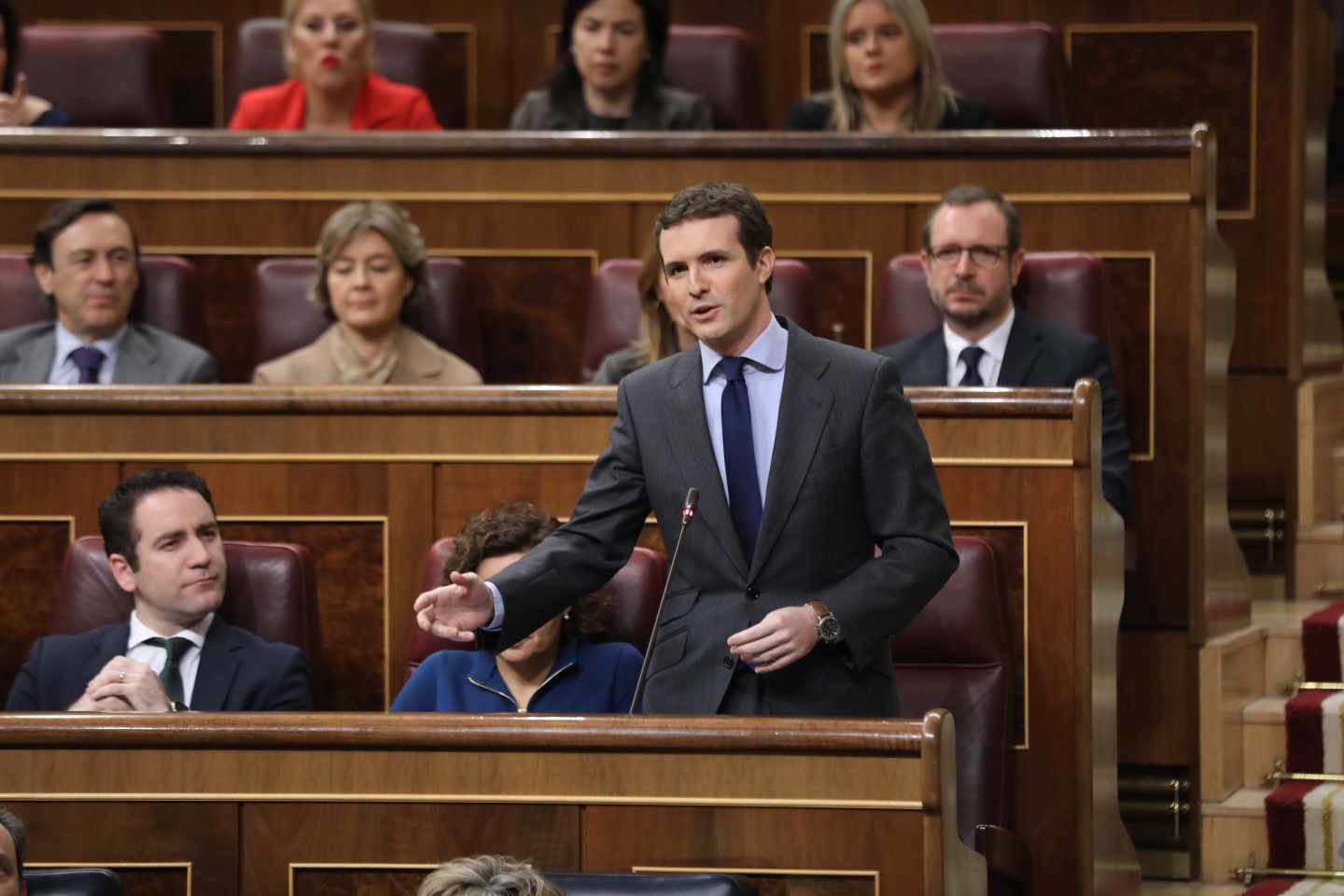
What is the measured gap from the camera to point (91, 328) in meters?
2.38

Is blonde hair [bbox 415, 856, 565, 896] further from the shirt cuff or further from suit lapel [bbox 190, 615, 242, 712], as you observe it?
suit lapel [bbox 190, 615, 242, 712]

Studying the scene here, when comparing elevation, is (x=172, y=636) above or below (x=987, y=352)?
below

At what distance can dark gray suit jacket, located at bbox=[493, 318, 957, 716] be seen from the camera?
1478 mm

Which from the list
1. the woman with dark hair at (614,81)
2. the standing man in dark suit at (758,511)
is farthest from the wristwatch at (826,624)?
the woman with dark hair at (614,81)

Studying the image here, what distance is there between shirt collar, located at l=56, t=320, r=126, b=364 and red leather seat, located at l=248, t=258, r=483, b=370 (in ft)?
0.59

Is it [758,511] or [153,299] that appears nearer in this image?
[758,511]

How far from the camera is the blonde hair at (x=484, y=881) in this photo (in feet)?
3.83

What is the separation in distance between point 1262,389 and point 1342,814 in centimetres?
84

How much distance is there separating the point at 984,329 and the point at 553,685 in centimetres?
72

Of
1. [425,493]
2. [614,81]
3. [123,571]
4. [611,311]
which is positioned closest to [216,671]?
[123,571]

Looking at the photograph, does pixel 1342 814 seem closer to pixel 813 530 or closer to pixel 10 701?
pixel 813 530

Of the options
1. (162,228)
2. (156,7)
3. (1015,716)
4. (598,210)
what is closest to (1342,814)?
(1015,716)

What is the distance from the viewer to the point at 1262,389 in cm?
279

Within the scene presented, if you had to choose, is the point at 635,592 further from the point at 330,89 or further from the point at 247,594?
the point at 330,89
